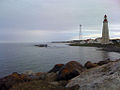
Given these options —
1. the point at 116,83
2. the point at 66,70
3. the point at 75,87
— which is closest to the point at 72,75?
the point at 66,70

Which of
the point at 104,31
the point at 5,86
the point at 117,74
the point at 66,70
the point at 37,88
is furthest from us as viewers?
the point at 104,31

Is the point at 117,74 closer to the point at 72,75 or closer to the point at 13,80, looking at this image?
the point at 72,75

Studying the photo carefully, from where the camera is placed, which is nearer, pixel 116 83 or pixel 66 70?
pixel 116 83

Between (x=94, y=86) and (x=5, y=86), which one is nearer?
(x=94, y=86)

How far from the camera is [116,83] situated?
17.3 feet

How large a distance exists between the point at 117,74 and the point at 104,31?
87.2m

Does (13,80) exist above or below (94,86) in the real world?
below

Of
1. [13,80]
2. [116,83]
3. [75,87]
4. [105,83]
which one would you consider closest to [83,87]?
[75,87]

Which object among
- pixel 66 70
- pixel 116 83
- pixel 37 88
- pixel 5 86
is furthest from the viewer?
pixel 66 70

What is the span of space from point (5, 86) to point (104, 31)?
87162mm

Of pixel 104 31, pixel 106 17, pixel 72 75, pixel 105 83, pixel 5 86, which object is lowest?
pixel 5 86

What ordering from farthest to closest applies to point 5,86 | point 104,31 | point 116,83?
1. point 104,31
2. point 5,86
3. point 116,83

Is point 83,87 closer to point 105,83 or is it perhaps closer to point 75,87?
point 75,87

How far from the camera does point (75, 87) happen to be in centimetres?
621
